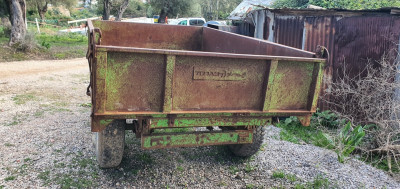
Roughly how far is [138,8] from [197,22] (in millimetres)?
24404

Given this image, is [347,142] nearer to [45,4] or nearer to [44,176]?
[44,176]

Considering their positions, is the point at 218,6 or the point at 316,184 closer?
the point at 316,184

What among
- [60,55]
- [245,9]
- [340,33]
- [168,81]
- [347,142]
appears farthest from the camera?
[245,9]

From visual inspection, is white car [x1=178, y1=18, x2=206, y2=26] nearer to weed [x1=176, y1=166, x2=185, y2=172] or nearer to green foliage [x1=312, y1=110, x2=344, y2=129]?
green foliage [x1=312, y1=110, x2=344, y2=129]

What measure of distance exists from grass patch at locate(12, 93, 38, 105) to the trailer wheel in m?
3.89

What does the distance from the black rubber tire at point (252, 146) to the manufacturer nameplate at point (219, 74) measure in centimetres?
101

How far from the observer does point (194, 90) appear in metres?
3.15

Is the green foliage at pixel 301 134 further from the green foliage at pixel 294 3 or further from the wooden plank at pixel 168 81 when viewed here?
the green foliage at pixel 294 3

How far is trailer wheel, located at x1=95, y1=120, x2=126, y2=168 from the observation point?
338 cm

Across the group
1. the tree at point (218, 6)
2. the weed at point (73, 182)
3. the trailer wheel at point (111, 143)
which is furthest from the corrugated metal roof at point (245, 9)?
the tree at point (218, 6)

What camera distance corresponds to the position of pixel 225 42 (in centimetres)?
563

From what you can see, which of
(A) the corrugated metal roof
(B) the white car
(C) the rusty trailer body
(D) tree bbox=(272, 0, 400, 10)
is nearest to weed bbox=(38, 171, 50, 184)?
(C) the rusty trailer body

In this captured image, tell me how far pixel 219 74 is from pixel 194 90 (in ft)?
0.96

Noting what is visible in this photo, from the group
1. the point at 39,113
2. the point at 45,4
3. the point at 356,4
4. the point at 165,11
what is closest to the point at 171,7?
the point at 165,11
